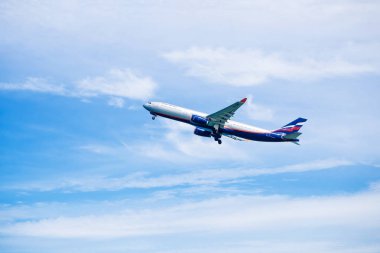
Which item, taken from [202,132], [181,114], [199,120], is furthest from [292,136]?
[181,114]

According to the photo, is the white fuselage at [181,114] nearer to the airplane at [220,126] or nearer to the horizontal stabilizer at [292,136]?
the airplane at [220,126]

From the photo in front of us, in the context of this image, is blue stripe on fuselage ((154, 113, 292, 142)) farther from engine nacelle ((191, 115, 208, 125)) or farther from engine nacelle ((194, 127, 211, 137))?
engine nacelle ((194, 127, 211, 137))

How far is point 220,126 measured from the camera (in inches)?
5719

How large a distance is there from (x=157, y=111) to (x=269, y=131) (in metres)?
30.3

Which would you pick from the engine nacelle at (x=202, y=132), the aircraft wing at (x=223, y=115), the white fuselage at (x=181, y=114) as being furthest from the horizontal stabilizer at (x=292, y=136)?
the engine nacelle at (x=202, y=132)

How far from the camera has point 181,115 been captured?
145500 mm

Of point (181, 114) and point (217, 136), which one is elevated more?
point (181, 114)

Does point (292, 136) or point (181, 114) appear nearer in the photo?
point (292, 136)

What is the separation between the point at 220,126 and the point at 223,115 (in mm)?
4811

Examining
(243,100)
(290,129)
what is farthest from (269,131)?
(243,100)

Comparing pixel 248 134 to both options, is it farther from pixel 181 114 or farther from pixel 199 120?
pixel 181 114

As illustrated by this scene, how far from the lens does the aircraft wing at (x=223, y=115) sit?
13738 cm

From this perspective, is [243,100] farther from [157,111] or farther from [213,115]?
[157,111]

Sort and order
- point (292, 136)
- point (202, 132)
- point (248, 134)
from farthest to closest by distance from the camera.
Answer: point (202, 132) < point (248, 134) < point (292, 136)
